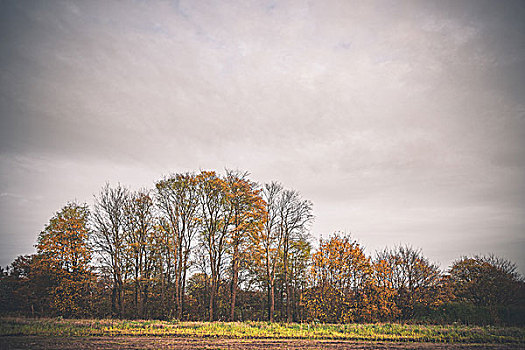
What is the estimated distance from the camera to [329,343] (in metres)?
14.0

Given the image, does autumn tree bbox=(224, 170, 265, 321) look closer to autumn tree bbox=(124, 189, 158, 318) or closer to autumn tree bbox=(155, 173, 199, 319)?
autumn tree bbox=(155, 173, 199, 319)

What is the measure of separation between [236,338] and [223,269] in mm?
15950

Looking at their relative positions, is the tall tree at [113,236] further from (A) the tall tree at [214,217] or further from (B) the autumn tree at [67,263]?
(A) the tall tree at [214,217]

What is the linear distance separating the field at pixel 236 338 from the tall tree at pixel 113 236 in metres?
11.6

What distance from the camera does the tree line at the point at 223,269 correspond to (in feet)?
82.4

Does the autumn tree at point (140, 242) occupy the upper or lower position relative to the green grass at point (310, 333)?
upper

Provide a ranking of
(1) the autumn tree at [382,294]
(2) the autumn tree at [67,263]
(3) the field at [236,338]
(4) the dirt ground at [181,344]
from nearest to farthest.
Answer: (4) the dirt ground at [181,344]
(3) the field at [236,338]
(1) the autumn tree at [382,294]
(2) the autumn tree at [67,263]

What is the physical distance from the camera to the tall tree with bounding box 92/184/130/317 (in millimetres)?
29781

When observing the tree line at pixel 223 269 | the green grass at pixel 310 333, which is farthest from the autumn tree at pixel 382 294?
the green grass at pixel 310 333

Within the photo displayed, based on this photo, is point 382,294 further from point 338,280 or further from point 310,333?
point 310,333

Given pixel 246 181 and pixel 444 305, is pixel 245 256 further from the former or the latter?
pixel 444 305

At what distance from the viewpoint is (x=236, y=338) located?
616 inches

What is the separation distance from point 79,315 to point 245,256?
1440 cm

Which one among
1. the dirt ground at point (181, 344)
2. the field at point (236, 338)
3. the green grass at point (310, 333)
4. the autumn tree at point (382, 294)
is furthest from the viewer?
the autumn tree at point (382, 294)
